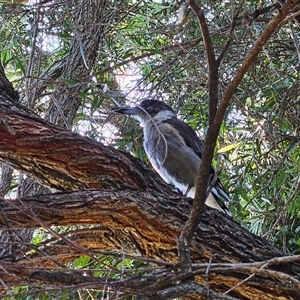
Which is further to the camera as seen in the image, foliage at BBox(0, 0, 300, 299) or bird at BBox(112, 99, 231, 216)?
bird at BBox(112, 99, 231, 216)

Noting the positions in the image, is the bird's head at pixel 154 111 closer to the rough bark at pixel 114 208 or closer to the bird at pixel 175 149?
the bird at pixel 175 149

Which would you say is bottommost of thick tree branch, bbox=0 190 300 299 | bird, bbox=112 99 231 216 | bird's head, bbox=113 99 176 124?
thick tree branch, bbox=0 190 300 299

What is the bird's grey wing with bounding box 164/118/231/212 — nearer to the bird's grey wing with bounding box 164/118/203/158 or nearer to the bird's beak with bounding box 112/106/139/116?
the bird's grey wing with bounding box 164/118/203/158

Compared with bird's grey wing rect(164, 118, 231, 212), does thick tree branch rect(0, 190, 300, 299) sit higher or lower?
lower

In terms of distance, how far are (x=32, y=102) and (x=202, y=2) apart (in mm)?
955

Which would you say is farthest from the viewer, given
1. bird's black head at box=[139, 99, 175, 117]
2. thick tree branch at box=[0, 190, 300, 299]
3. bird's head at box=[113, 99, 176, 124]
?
bird's black head at box=[139, 99, 175, 117]

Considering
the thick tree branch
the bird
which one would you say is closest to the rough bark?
the thick tree branch

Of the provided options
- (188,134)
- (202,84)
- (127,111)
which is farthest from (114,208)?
(188,134)

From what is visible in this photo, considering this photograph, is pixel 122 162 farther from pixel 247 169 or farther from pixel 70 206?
pixel 247 169

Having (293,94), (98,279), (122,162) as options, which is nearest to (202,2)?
(293,94)

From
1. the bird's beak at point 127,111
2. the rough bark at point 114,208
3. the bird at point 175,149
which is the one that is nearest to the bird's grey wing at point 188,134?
the bird at point 175,149

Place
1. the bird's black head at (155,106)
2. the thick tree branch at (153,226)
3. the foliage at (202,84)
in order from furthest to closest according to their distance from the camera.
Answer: the bird's black head at (155,106), the foliage at (202,84), the thick tree branch at (153,226)

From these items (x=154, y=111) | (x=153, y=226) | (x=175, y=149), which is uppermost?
(x=154, y=111)

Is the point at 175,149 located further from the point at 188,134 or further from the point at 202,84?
the point at 202,84
